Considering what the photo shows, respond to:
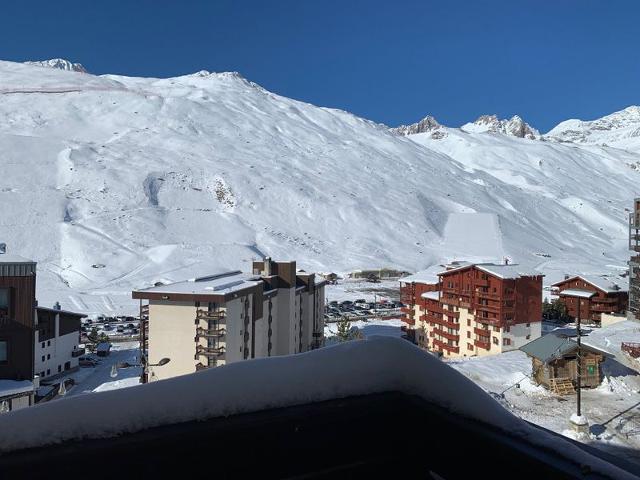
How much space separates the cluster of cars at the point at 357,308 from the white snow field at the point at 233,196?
48.2 feet

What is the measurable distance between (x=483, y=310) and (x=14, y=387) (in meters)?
18.3

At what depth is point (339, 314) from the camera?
118 ft

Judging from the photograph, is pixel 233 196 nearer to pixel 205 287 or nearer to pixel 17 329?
pixel 205 287

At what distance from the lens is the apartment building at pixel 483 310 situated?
22.5m

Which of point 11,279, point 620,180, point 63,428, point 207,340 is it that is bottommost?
point 207,340

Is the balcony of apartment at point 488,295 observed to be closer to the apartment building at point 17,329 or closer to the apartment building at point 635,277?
the apartment building at point 635,277

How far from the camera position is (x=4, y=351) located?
12.9m

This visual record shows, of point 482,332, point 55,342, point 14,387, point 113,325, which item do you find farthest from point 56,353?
point 482,332

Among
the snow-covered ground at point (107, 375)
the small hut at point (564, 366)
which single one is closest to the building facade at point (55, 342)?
the snow-covered ground at point (107, 375)

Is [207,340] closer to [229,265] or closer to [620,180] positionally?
[229,265]

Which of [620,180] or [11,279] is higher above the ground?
[620,180]

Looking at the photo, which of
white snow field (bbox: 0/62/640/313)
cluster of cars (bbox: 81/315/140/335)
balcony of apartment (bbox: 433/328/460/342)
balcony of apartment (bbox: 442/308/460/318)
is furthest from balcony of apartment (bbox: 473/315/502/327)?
white snow field (bbox: 0/62/640/313)

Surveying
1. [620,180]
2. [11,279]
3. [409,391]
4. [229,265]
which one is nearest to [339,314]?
[229,265]

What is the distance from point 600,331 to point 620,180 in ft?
346
